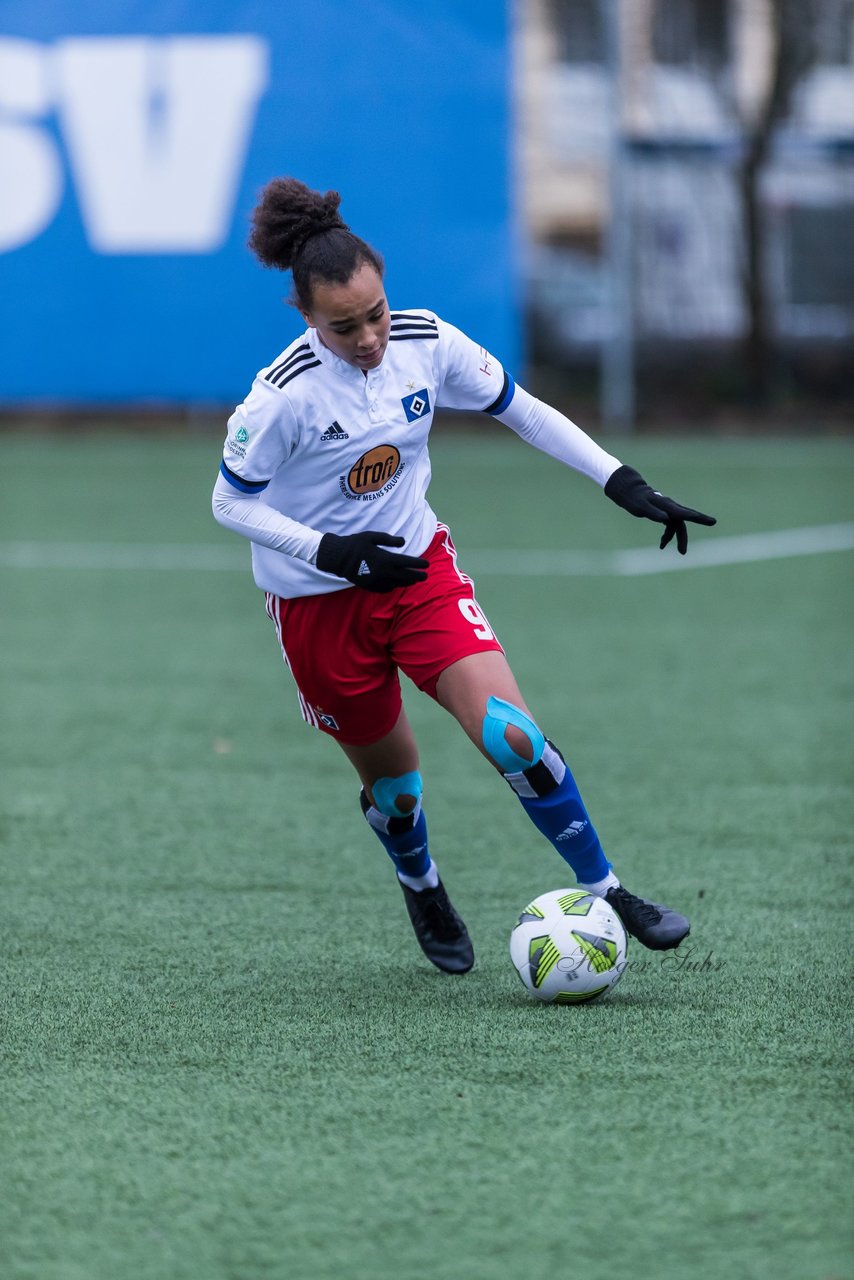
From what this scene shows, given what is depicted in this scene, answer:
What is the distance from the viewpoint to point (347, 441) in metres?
4.11

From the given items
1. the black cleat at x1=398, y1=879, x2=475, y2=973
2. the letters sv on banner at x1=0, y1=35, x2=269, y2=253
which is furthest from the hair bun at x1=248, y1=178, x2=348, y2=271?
the letters sv on banner at x1=0, y1=35, x2=269, y2=253

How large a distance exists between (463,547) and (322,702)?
314 inches

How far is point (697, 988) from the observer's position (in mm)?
4145

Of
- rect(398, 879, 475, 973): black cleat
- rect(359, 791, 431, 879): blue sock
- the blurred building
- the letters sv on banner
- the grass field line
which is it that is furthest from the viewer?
the blurred building

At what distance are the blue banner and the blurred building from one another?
1462mm

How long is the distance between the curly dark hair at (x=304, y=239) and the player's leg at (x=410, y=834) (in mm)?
1079

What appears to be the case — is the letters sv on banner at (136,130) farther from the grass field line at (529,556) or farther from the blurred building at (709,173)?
the grass field line at (529,556)

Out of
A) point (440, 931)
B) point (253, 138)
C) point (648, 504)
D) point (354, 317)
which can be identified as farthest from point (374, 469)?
point (253, 138)

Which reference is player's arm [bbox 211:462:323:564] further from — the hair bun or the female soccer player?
the hair bun

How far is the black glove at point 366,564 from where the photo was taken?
154 inches

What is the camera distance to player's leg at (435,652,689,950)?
402 centimetres

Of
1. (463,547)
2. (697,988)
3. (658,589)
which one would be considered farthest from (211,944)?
(463,547)

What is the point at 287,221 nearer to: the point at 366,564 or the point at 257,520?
the point at 257,520

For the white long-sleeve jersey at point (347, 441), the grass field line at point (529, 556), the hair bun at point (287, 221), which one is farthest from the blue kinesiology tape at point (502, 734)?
the grass field line at point (529, 556)
